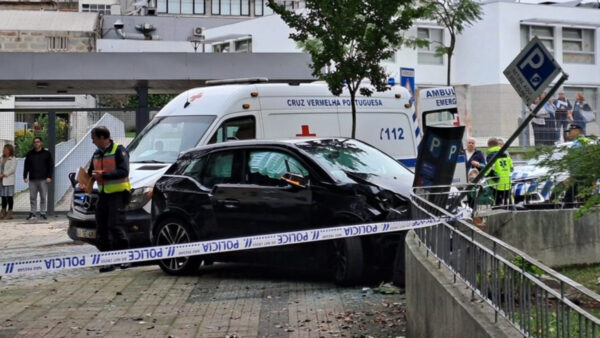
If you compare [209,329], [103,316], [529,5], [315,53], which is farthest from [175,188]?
[529,5]

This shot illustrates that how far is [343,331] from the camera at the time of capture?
27.0 ft

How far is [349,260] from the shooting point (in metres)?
10.2

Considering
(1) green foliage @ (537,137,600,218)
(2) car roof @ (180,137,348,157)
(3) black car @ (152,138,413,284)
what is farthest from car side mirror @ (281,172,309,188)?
(1) green foliage @ (537,137,600,218)

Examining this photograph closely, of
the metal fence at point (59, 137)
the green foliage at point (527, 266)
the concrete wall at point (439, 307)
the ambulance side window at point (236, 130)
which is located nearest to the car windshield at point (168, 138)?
the ambulance side window at point (236, 130)

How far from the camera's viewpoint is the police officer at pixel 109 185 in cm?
1236

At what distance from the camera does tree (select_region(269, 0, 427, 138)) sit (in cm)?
1694

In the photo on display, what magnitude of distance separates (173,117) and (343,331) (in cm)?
754

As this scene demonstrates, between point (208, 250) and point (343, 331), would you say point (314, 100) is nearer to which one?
point (208, 250)

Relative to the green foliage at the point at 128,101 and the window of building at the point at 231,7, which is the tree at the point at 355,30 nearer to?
the green foliage at the point at 128,101

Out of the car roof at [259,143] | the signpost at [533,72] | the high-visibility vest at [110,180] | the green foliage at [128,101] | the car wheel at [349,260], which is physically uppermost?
the green foliage at [128,101]

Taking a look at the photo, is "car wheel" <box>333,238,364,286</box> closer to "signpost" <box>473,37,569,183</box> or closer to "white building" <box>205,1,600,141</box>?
"signpost" <box>473,37,569,183</box>

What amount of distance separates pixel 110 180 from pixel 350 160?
309cm

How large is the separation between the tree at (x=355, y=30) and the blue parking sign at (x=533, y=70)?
227 inches

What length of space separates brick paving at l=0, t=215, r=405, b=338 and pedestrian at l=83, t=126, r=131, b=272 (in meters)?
0.53
